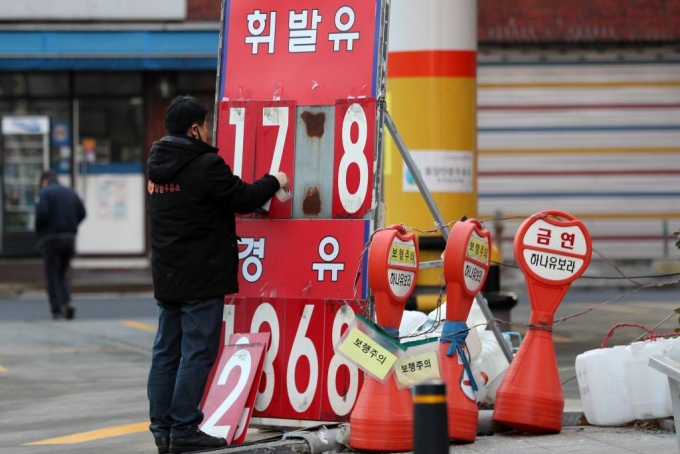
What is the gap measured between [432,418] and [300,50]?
402 cm

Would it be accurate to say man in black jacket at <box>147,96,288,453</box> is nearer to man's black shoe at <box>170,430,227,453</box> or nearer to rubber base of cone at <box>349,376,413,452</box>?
man's black shoe at <box>170,430,227,453</box>

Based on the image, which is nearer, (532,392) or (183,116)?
(532,392)

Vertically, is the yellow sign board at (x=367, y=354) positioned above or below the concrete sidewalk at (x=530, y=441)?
above

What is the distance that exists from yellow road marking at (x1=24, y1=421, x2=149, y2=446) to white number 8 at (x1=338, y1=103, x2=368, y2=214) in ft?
6.89

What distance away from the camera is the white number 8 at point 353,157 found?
298 inches

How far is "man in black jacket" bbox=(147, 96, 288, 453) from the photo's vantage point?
7223mm

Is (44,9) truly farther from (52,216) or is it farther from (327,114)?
(327,114)

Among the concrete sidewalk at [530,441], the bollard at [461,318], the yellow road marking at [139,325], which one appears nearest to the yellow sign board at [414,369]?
the bollard at [461,318]

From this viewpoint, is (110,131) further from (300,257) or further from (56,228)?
(300,257)

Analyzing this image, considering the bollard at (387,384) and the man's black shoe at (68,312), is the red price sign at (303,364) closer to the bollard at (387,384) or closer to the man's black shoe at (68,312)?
the bollard at (387,384)

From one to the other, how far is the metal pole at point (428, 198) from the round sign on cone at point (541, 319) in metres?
0.44

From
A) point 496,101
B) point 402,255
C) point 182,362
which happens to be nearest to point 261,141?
point 402,255

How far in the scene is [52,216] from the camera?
17.6 m

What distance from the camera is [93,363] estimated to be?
12.2m
